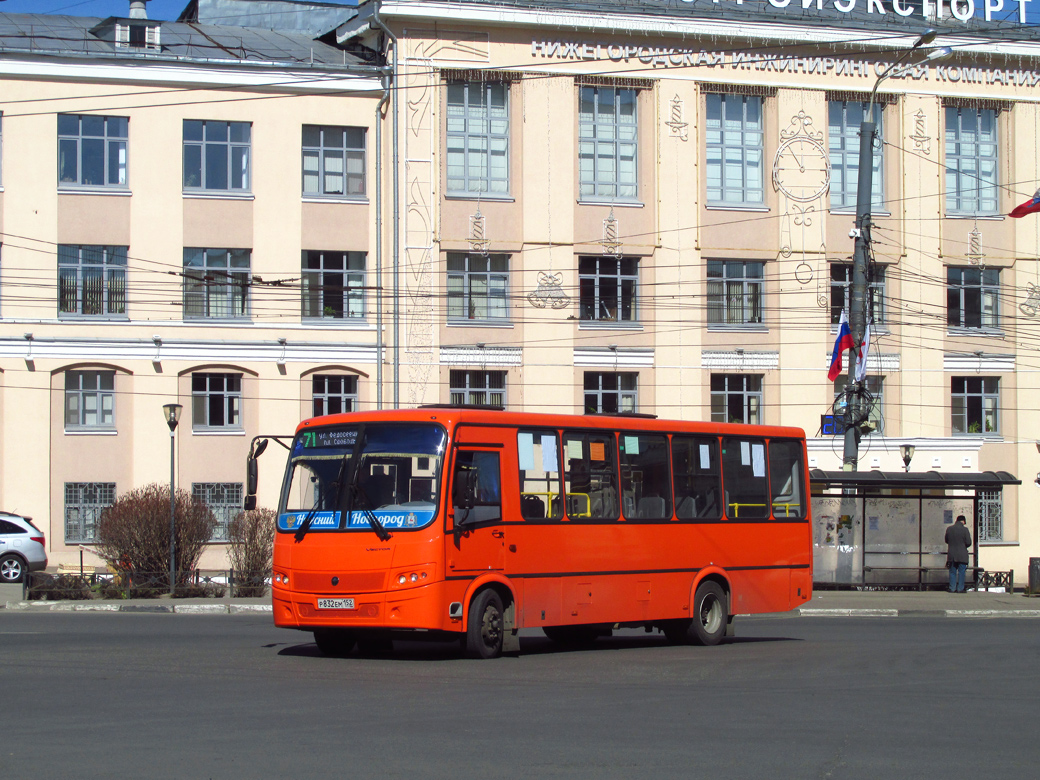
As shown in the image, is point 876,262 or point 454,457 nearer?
point 454,457

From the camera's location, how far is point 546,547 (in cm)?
1598

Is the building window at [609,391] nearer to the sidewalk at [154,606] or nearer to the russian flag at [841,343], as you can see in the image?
the russian flag at [841,343]

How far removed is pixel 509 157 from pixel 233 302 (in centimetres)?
892

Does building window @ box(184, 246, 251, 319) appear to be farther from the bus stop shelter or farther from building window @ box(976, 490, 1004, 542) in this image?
building window @ box(976, 490, 1004, 542)

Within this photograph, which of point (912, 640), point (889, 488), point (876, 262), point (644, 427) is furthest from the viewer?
point (876, 262)

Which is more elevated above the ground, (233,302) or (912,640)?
(233,302)

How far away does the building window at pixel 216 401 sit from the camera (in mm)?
38375

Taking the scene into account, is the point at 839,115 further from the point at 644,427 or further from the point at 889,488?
the point at 644,427

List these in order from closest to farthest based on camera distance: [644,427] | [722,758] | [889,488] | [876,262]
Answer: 1. [722,758]
2. [644,427]
3. [889,488]
4. [876,262]

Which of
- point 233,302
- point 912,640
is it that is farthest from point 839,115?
point 912,640

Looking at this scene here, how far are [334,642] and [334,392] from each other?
2401cm

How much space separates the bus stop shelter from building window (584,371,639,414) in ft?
29.4

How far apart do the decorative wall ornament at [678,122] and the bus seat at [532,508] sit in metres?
26.7

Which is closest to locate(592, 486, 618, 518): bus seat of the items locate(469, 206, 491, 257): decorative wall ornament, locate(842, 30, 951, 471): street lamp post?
locate(842, 30, 951, 471): street lamp post
